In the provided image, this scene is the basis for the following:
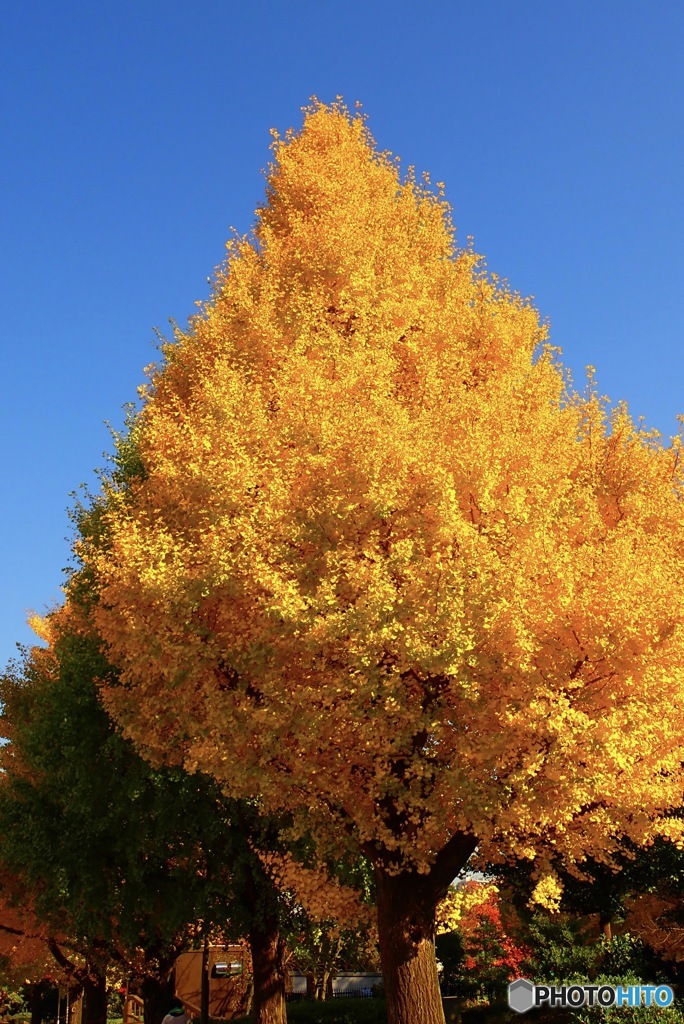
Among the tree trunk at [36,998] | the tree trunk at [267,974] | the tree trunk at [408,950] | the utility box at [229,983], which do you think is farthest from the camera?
the tree trunk at [36,998]

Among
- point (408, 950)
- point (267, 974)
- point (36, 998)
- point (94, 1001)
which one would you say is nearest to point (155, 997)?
point (94, 1001)

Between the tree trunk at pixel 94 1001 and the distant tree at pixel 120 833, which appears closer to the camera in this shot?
the distant tree at pixel 120 833

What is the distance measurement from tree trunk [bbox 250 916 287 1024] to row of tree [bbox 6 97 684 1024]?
17.3 feet

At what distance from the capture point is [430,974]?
545 inches

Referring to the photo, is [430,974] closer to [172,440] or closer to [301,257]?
[172,440]

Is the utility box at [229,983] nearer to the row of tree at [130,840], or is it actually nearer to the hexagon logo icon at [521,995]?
the row of tree at [130,840]

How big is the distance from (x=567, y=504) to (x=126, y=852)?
12.5 m

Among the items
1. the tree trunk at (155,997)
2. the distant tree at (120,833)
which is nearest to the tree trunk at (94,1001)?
the tree trunk at (155,997)

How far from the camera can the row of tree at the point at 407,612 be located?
1180 cm

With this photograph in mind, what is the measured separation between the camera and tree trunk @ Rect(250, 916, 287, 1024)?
19141 mm

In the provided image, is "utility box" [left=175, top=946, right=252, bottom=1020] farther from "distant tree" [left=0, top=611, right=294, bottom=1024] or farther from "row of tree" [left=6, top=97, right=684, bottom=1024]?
"row of tree" [left=6, top=97, right=684, bottom=1024]

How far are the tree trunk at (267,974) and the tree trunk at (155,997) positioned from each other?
6213 millimetres

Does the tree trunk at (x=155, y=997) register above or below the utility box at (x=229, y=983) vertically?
above

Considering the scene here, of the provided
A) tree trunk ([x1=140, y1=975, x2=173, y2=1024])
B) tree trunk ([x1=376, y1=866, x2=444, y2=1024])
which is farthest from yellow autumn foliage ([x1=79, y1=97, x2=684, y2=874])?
tree trunk ([x1=140, y1=975, x2=173, y2=1024])
